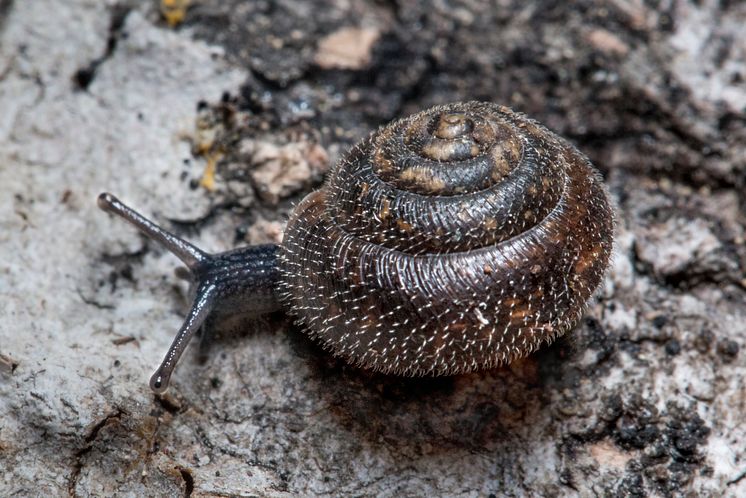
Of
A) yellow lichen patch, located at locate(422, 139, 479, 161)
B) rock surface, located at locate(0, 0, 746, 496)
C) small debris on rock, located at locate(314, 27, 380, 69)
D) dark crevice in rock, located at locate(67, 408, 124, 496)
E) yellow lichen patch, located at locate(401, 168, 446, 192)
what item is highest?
yellow lichen patch, located at locate(422, 139, 479, 161)

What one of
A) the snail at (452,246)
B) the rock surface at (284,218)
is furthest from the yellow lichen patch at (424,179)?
the rock surface at (284,218)

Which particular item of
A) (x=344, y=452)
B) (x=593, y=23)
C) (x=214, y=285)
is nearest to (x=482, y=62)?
(x=593, y=23)

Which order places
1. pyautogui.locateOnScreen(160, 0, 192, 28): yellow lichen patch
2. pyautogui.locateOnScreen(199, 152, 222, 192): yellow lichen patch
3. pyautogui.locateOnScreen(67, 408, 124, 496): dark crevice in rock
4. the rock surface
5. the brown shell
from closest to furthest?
the brown shell
pyautogui.locateOnScreen(67, 408, 124, 496): dark crevice in rock
the rock surface
pyautogui.locateOnScreen(199, 152, 222, 192): yellow lichen patch
pyautogui.locateOnScreen(160, 0, 192, 28): yellow lichen patch

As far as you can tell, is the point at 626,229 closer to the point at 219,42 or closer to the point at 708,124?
the point at 708,124

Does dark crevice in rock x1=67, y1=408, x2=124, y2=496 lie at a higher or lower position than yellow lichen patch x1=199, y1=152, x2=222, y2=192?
lower

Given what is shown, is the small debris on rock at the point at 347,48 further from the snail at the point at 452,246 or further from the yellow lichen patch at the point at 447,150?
the yellow lichen patch at the point at 447,150

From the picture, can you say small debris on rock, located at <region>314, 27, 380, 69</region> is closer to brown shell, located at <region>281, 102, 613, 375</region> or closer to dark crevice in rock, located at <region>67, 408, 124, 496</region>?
brown shell, located at <region>281, 102, 613, 375</region>

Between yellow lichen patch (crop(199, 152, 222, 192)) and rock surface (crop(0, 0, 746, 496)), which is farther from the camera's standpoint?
yellow lichen patch (crop(199, 152, 222, 192))

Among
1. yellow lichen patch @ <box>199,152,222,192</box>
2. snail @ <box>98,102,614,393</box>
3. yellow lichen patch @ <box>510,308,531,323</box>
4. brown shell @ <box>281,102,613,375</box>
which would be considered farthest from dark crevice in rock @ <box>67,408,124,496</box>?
yellow lichen patch @ <box>510,308,531,323</box>

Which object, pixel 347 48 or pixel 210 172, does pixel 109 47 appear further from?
pixel 347 48
